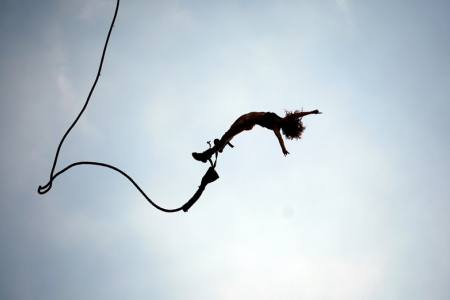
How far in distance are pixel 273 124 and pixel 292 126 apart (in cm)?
44

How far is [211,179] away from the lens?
15.3ft

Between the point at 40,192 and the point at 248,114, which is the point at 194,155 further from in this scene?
the point at 40,192

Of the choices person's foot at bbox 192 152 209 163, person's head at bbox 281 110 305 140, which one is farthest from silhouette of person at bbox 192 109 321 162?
→ person's foot at bbox 192 152 209 163

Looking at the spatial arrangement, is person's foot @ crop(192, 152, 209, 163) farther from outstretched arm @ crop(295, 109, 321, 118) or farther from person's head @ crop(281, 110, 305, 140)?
A: outstretched arm @ crop(295, 109, 321, 118)

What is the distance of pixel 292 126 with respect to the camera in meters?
5.88

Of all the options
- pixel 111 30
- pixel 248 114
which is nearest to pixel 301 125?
pixel 248 114

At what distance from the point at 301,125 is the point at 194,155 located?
247 centimetres

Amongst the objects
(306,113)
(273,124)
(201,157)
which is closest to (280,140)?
(273,124)

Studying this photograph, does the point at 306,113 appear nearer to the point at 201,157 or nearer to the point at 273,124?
the point at 273,124

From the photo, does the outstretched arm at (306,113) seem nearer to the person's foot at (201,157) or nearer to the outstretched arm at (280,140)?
the outstretched arm at (280,140)

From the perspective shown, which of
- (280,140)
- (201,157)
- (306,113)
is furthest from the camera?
(306,113)

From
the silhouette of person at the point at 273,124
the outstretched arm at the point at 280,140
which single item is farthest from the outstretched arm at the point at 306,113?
the outstretched arm at the point at 280,140

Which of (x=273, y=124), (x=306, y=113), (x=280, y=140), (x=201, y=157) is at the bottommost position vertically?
(x=201, y=157)

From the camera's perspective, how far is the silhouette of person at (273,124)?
5.47 metres
